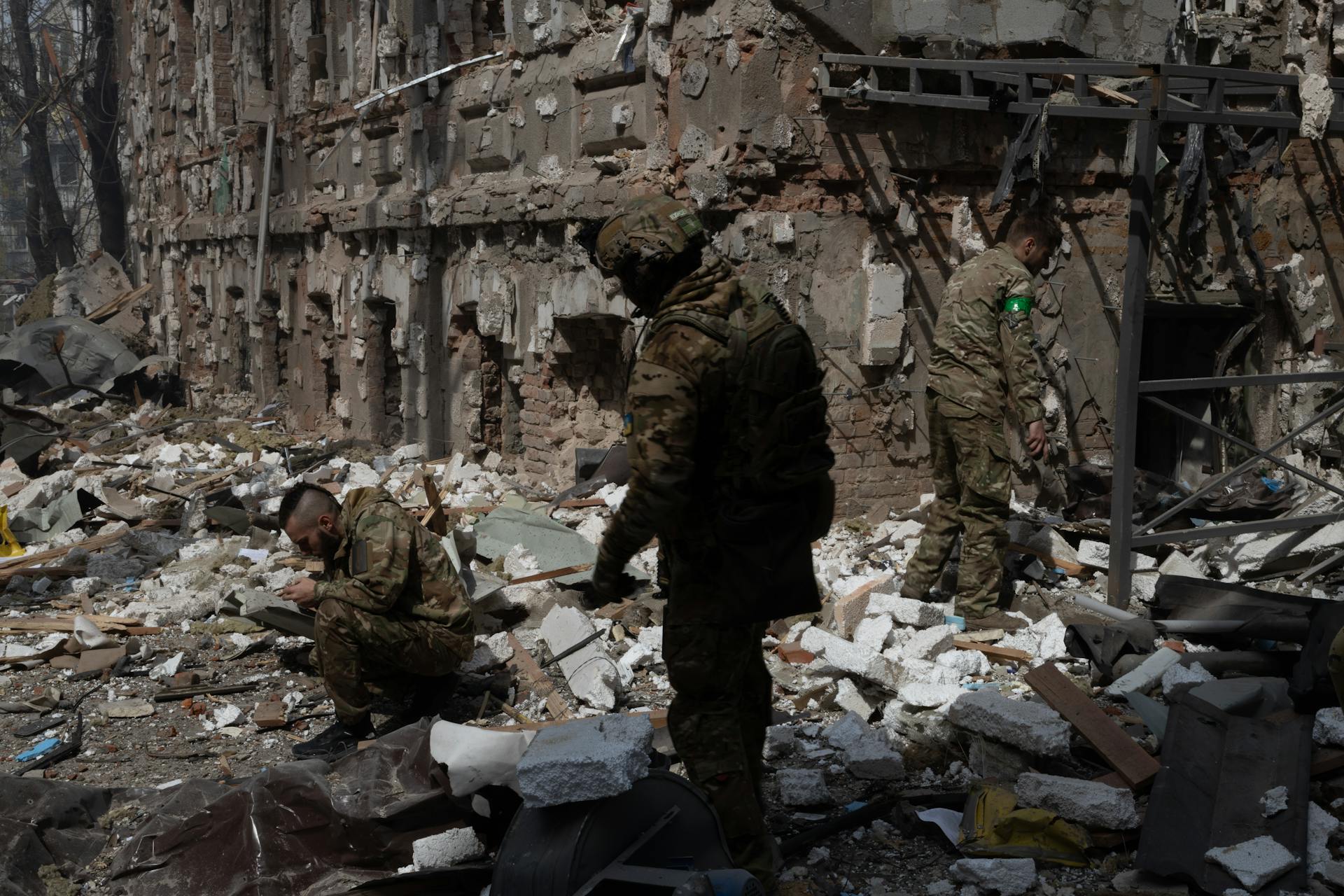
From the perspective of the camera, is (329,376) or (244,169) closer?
(329,376)

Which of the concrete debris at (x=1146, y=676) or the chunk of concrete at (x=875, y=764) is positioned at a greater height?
the concrete debris at (x=1146, y=676)

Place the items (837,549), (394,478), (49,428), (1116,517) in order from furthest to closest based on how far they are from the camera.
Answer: (49,428) < (394,478) < (837,549) < (1116,517)

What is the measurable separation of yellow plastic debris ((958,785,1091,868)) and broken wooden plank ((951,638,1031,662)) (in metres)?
1.75

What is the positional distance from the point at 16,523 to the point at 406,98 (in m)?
5.05

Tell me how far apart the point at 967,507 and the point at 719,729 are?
114 inches

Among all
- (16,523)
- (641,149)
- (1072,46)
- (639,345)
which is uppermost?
(1072,46)

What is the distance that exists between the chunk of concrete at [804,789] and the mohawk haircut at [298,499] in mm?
2161

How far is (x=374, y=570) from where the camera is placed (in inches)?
197

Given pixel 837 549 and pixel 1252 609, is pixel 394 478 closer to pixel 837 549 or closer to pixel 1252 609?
pixel 837 549

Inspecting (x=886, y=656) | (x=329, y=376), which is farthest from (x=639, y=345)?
(x=329, y=376)

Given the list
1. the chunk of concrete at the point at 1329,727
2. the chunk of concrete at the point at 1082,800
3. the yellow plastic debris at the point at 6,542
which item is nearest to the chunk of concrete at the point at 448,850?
the chunk of concrete at the point at 1082,800

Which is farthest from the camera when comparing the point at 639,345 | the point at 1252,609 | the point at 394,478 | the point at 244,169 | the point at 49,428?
the point at 244,169

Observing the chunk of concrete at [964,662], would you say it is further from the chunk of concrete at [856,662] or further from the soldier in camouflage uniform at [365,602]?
the soldier in camouflage uniform at [365,602]

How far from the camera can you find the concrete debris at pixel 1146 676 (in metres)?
5.00
